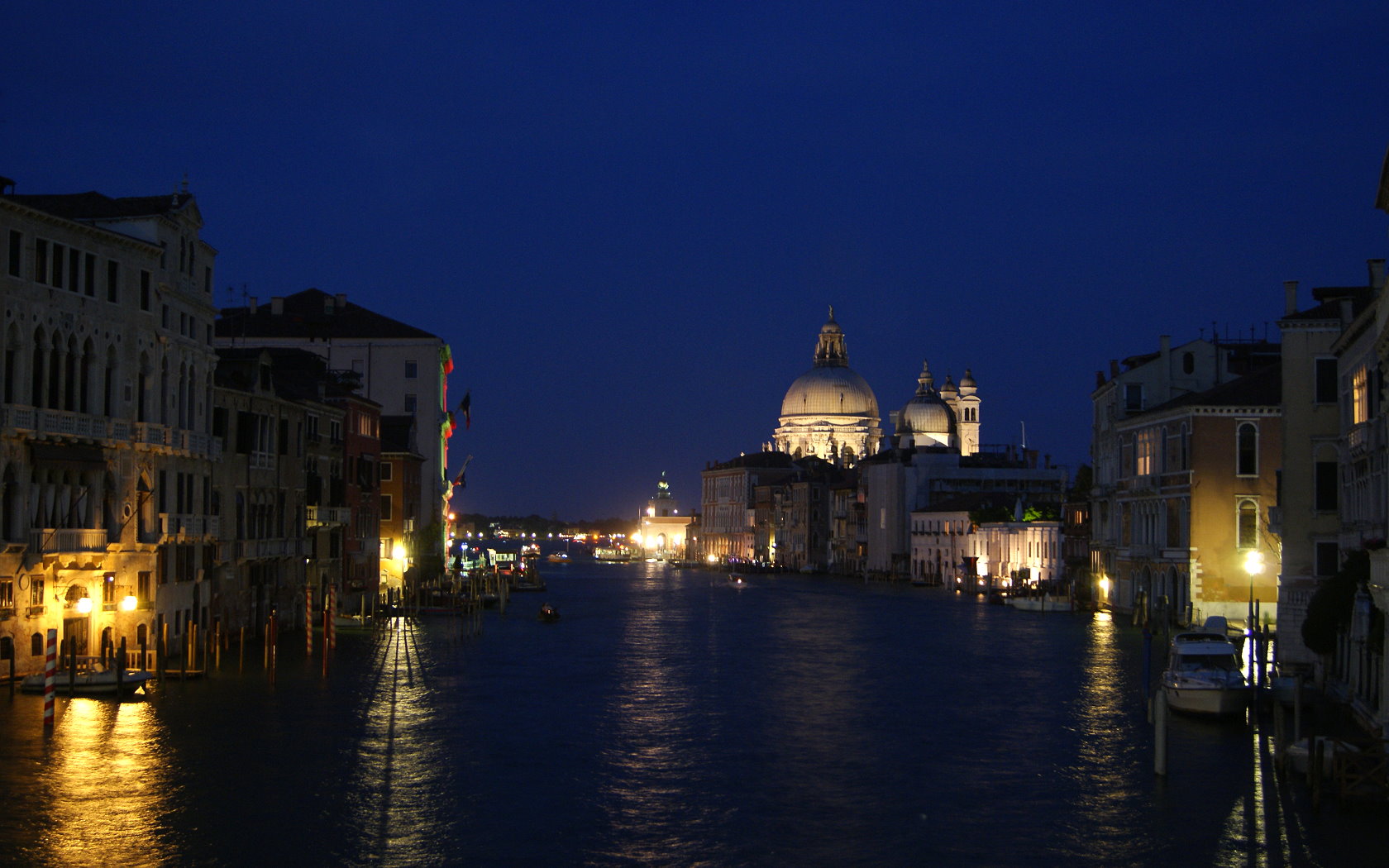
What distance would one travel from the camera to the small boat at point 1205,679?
2394cm

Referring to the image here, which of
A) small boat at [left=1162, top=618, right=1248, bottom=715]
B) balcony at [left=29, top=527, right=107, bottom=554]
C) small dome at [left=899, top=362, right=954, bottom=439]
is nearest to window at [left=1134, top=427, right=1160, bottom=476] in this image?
small boat at [left=1162, top=618, right=1248, bottom=715]

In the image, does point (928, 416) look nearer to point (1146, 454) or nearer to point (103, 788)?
point (1146, 454)

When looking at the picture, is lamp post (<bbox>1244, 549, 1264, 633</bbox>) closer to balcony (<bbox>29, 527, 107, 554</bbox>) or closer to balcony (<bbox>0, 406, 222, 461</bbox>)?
balcony (<bbox>0, 406, 222, 461</bbox>)

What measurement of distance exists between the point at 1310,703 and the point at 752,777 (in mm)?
9036

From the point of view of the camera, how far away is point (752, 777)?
20.0 metres

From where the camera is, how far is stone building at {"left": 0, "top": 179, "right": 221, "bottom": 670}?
2388 cm

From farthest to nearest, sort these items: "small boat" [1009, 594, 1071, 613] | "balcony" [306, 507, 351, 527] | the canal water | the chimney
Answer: "small boat" [1009, 594, 1071, 613]
"balcony" [306, 507, 351, 527]
the chimney
the canal water

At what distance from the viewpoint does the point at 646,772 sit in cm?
2041

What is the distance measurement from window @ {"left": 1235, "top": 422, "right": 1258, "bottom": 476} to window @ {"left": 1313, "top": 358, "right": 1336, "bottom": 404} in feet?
45.8

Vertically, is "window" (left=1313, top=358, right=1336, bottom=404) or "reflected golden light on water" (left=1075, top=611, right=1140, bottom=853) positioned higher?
"window" (left=1313, top=358, right=1336, bottom=404)

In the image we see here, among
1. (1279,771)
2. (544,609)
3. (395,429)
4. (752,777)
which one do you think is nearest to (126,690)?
(752,777)

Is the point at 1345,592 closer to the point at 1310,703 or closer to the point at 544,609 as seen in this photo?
the point at 1310,703

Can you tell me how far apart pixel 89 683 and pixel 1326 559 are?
65.6 feet

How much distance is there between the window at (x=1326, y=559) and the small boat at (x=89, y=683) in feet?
62.8
